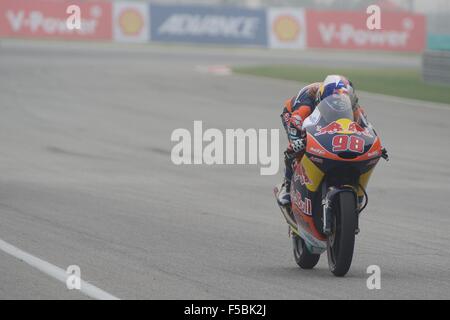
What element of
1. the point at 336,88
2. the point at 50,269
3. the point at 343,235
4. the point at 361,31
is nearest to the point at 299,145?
the point at 336,88

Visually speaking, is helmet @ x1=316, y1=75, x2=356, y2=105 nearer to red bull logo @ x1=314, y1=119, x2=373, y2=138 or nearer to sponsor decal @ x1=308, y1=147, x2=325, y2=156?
red bull logo @ x1=314, y1=119, x2=373, y2=138

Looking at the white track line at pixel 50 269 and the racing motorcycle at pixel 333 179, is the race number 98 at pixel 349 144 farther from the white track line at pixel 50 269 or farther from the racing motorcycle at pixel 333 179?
the white track line at pixel 50 269

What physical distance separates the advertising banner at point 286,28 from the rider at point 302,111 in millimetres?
34686

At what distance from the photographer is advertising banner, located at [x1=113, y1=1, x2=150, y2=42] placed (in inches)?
1662

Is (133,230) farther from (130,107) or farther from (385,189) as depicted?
(130,107)

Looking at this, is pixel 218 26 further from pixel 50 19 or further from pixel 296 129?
pixel 296 129

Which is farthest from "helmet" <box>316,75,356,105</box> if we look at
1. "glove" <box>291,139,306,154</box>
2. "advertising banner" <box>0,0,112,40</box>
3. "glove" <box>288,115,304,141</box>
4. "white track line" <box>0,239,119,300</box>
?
"advertising banner" <box>0,0,112,40</box>

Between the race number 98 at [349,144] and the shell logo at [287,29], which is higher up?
the race number 98 at [349,144]

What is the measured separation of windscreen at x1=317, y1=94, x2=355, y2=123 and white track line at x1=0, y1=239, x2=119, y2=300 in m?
2.14

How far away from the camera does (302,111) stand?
28.7 feet

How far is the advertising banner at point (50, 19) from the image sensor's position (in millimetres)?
40562

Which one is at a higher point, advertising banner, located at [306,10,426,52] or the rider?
the rider

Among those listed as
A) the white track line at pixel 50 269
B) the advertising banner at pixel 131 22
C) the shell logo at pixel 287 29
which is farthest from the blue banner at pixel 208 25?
→ the white track line at pixel 50 269

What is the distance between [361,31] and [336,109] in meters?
37.2
